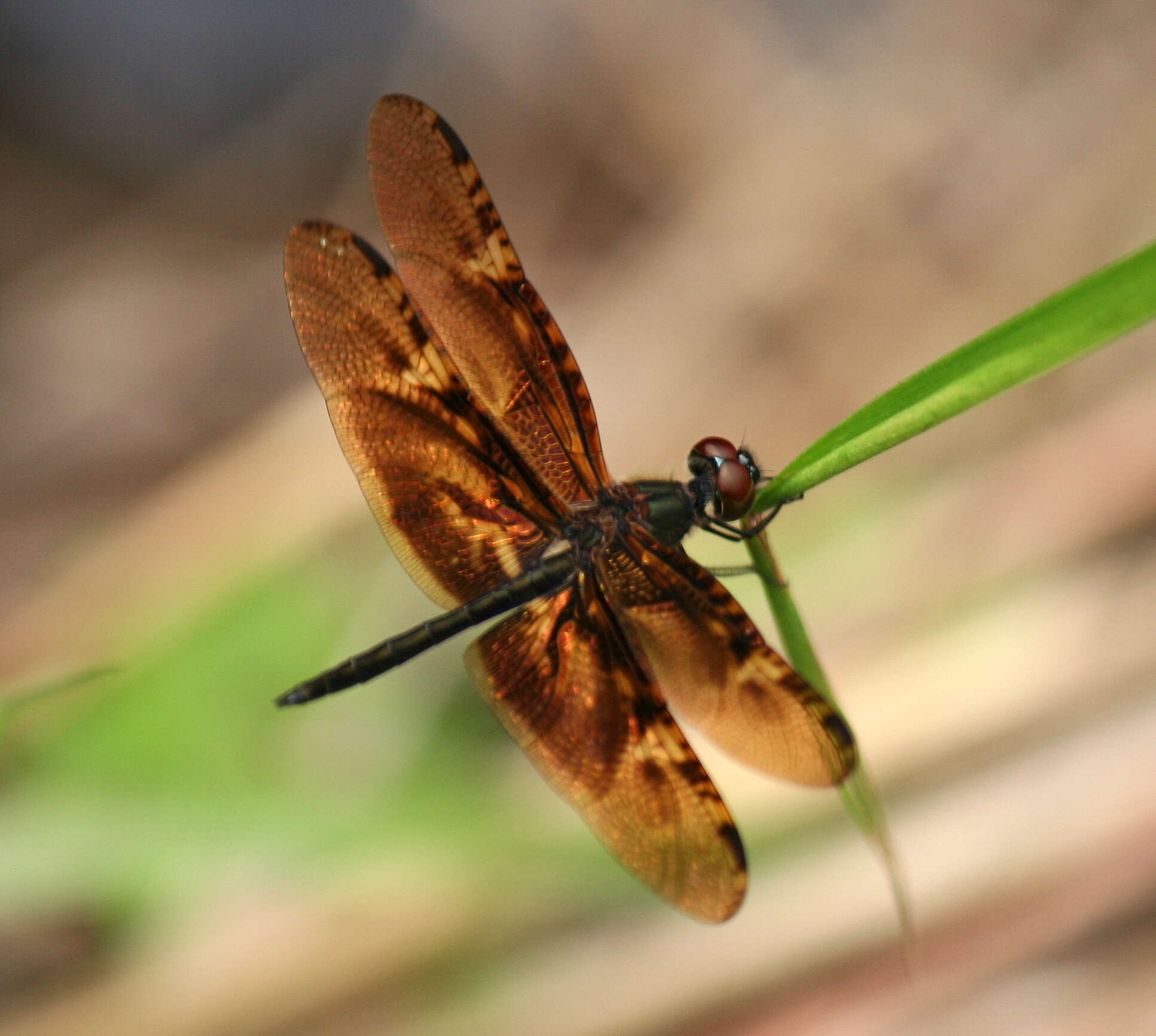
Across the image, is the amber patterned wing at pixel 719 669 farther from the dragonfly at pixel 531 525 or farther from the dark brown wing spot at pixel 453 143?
the dark brown wing spot at pixel 453 143

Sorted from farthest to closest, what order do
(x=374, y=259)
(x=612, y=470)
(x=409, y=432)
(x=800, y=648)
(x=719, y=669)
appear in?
(x=612, y=470)
(x=409, y=432)
(x=374, y=259)
(x=719, y=669)
(x=800, y=648)

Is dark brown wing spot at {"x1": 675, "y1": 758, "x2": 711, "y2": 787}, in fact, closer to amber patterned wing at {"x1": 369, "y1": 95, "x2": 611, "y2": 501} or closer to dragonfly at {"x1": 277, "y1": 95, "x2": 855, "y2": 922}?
dragonfly at {"x1": 277, "y1": 95, "x2": 855, "y2": 922}

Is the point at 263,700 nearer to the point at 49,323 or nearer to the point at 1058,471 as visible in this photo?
the point at 49,323

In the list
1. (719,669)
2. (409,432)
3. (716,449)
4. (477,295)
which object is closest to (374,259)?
(477,295)

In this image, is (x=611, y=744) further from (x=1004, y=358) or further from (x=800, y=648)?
(x=1004, y=358)

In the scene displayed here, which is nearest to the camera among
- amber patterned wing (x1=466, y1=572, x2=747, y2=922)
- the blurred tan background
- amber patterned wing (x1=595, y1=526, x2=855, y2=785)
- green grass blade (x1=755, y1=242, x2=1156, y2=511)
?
green grass blade (x1=755, y1=242, x2=1156, y2=511)

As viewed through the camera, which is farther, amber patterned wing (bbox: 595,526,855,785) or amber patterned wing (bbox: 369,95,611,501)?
amber patterned wing (bbox: 369,95,611,501)

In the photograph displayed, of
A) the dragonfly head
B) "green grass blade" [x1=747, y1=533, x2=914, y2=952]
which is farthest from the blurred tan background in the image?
"green grass blade" [x1=747, y1=533, x2=914, y2=952]
